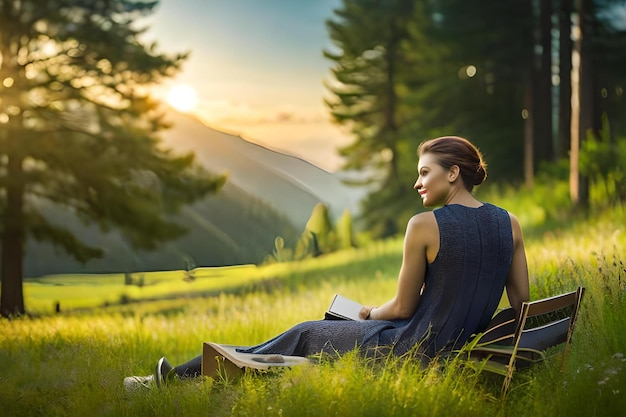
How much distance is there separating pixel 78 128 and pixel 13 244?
1460mm

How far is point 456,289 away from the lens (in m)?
3.04

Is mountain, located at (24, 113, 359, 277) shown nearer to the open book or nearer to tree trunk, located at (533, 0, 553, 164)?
tree trunk, located at (533, 0, 553, 164)

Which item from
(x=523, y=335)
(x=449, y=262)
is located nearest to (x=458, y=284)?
(x=449, y=262)

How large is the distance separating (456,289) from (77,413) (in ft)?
6.49

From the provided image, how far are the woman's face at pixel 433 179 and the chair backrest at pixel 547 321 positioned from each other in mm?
535

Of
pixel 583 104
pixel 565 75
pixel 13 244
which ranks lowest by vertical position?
pixel 13 244

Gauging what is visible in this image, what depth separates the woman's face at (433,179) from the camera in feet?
10.1

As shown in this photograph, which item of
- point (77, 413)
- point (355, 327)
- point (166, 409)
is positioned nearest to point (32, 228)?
point (77, 413)

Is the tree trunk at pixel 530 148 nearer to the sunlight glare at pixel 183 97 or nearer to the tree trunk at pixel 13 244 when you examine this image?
the sunlight glare at pixel 183 97

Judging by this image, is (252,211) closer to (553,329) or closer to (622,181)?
(622,181)

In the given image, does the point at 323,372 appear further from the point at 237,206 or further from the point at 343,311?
the point at 237,206

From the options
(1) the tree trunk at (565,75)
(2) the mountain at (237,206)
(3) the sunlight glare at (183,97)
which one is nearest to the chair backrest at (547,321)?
(2) the mountain at (237,206)

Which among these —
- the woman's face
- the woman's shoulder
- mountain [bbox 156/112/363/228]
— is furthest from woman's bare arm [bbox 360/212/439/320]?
mountain [bbox 156/112/363/228]

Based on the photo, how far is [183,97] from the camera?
13508 mm
